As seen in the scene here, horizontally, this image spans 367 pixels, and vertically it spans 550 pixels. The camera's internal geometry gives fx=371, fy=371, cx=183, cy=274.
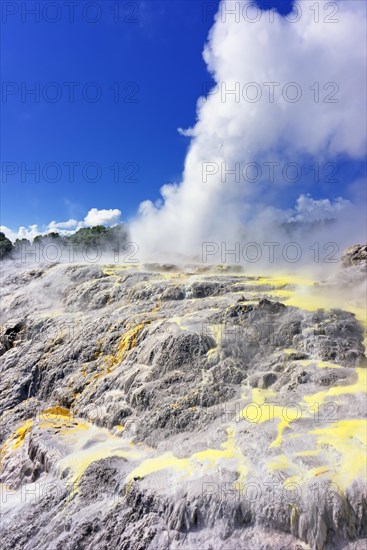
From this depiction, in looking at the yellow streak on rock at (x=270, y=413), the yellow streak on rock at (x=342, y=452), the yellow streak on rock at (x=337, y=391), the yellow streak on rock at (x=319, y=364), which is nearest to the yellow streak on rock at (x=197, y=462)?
the yellow streak on rock at (x=270, y=413)

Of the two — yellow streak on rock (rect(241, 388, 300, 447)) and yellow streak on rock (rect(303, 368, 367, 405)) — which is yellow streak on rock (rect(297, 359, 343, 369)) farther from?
yellow streak on rock (rect(241, 388, 300, 447))

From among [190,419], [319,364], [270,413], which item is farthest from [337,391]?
[190,419]

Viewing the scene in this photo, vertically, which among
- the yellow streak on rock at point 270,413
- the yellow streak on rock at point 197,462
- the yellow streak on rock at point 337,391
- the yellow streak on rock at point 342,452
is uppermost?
the yellow streak on rock at point 337,391

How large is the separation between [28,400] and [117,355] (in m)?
4.94

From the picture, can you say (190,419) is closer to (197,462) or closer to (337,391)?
(197,462)

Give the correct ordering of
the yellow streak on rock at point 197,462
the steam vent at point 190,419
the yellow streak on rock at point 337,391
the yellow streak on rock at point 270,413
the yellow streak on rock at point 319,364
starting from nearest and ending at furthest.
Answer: the steam vent at point 190,419 < the yellow streak on rock at point 197,462 < the yellow streak on rock at point 270,413 < the yellow streak on rock at point 337,391 < the yellow streak on rock at point 319,364

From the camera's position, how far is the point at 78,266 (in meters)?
31.7

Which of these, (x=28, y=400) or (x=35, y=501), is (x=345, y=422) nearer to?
(x=35, y=501)

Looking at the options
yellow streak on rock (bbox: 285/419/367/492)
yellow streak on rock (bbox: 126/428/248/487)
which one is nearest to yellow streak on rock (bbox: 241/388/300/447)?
yellow streak on rock (bbox: 285/419/367/492)

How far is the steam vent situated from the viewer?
9.85 m

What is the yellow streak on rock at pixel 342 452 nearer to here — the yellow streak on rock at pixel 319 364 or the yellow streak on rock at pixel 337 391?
the yellow streak on rock at pixel 337 391

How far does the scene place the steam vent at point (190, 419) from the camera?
985cm

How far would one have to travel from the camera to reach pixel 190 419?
13789 millimetres

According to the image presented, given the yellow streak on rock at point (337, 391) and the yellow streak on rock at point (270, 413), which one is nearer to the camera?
the yellow streak on rock at point (270, 413)
